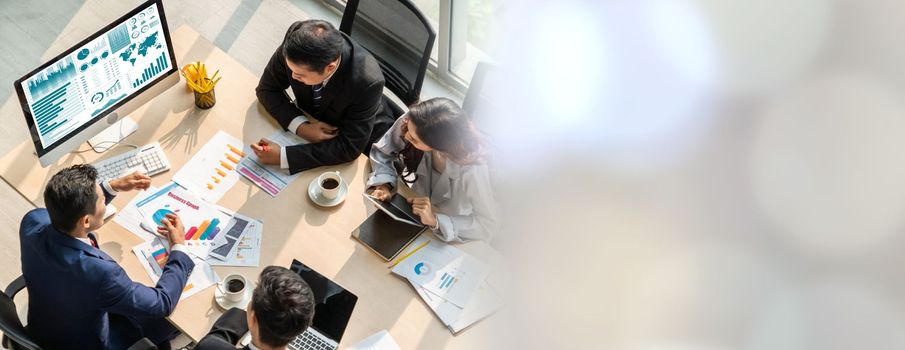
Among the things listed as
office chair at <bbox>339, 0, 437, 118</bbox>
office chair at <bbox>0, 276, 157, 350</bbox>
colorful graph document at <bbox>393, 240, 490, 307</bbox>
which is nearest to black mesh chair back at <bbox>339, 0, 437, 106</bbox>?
office chair at <bbox>339, 0, 437, 118</bbox>

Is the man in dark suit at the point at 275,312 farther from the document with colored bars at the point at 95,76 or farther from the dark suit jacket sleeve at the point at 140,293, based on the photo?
the document with colored bars at the point at 95,76

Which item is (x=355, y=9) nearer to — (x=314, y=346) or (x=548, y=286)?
(x=314, y=346)

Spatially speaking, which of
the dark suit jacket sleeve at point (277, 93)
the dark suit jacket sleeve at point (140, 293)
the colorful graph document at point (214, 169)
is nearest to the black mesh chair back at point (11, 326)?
the dark suit jacket sleeve at point (140, 293)

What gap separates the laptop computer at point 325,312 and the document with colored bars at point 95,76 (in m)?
0.79

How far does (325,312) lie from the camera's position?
6.79ft

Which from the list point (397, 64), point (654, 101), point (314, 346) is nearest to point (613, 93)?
point (654, 101)

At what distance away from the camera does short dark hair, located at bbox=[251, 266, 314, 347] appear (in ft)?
5.79

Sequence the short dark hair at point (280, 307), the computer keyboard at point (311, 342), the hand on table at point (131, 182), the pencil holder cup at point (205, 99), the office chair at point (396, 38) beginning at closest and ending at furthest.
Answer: the short dark hair at point (280, 307), the computer keyboard at point (311, 342), the hand on table at point (131, 182), the pencil holder cup at point (205, 99), the office chair at point (396, 38)

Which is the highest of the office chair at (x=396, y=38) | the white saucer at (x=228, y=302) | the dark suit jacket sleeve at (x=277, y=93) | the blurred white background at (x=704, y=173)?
the blurred white background at (x=704, y=173)

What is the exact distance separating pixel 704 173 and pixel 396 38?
8.15 feet

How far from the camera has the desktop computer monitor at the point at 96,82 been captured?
207cm

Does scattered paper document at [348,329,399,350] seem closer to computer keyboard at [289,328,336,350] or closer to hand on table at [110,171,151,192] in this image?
computer keyboard at [289,328,336,350]

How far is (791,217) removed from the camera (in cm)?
33

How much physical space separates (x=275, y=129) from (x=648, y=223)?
227cm
